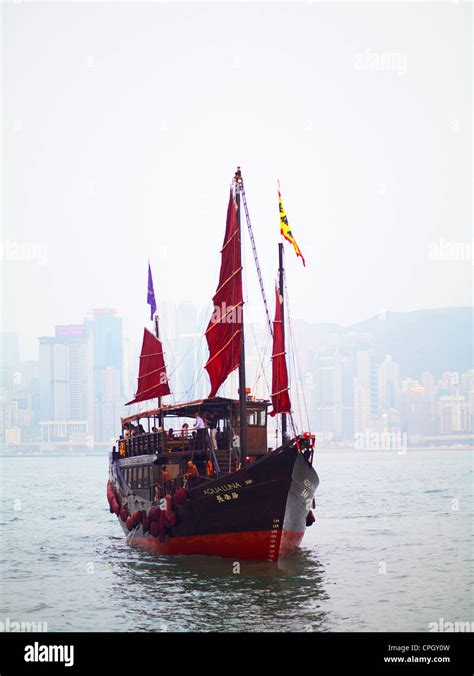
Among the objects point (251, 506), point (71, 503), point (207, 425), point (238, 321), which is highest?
point (238, 321)

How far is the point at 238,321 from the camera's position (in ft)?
130

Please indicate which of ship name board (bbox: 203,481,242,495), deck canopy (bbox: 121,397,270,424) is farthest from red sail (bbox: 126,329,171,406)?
ship name board (bbox: 203,481,242,495)

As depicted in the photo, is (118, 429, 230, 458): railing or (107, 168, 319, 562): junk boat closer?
(107, 168, 319, 562): junk boat

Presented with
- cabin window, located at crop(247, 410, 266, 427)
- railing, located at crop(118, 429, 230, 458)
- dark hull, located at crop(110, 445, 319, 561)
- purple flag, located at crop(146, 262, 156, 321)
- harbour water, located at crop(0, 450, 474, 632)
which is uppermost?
purple flag, located at crop(146, 262, 156, 321)

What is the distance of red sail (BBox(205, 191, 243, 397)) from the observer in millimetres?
39844

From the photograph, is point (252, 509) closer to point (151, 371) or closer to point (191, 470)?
point (191, 470)

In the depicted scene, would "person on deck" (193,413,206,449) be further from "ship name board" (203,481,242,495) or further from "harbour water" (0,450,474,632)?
"harbour water" (0,450,474,632)

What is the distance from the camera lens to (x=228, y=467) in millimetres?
40094

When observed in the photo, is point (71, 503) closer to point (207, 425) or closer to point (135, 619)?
point (207, 425)

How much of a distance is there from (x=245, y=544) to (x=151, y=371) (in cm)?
1876
